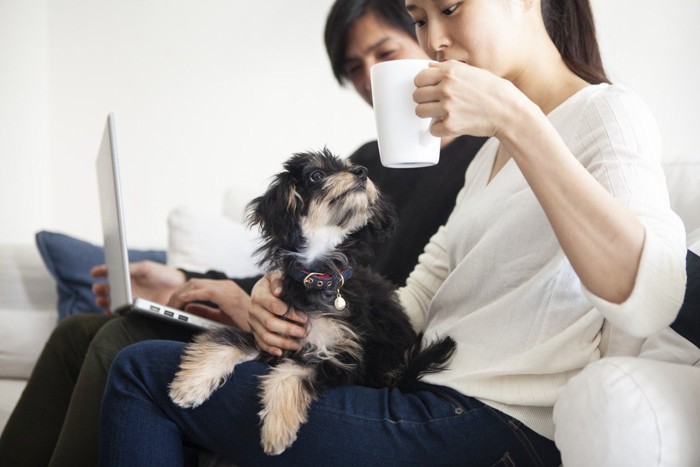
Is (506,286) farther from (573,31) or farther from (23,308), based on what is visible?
(23,308)

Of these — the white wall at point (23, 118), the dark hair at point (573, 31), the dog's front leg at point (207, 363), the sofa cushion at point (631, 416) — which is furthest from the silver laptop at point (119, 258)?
the white wall at point (23, 118)

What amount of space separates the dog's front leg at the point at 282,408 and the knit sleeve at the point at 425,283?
1.58ft

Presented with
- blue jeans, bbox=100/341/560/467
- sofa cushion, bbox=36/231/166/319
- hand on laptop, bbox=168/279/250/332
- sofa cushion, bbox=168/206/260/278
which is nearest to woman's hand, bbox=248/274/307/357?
blue jeans, bbox=100/341/560/467

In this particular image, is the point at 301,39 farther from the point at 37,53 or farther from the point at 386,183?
the point at 386,183

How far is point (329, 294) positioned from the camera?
144 cm

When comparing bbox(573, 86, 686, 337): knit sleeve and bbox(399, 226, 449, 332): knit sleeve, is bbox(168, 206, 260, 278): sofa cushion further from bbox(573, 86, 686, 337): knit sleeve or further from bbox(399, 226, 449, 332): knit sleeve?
bbox(573, 86, 686, 337): knit sleeve

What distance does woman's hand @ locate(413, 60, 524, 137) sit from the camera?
40.0 inches

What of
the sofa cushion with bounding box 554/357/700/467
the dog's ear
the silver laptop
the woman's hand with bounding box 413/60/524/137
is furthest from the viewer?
the silver laptop

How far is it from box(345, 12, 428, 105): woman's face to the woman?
0.70 m

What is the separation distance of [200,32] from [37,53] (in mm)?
945

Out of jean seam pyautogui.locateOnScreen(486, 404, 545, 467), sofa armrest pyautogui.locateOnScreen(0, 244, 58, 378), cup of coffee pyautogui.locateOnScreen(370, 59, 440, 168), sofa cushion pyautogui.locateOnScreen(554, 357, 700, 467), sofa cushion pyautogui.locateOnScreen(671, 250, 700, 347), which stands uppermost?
cup of coffee pyautogui.locateOnScreen(370, 59, 440, 168)

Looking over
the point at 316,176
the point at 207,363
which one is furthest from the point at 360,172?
the point at 207,363

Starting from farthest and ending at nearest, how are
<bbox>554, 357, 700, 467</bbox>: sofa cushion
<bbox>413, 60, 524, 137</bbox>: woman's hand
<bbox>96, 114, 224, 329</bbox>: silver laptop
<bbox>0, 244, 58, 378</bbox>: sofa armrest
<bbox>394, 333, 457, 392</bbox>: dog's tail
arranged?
<bbox>0, 244, 58, 378</bbox>: sofa armrest
<bbox>96, 114, 224, 329</bbox>: silver laptop
<bbox>394, 333, 457, 392</bbox>: dog's tail
<bbox>413, 60, 524, 137</bbox>: woman's hand
<bbox>554, 357, 700, 467</bbox>: sofa cushion

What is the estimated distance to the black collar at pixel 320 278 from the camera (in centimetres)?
140
